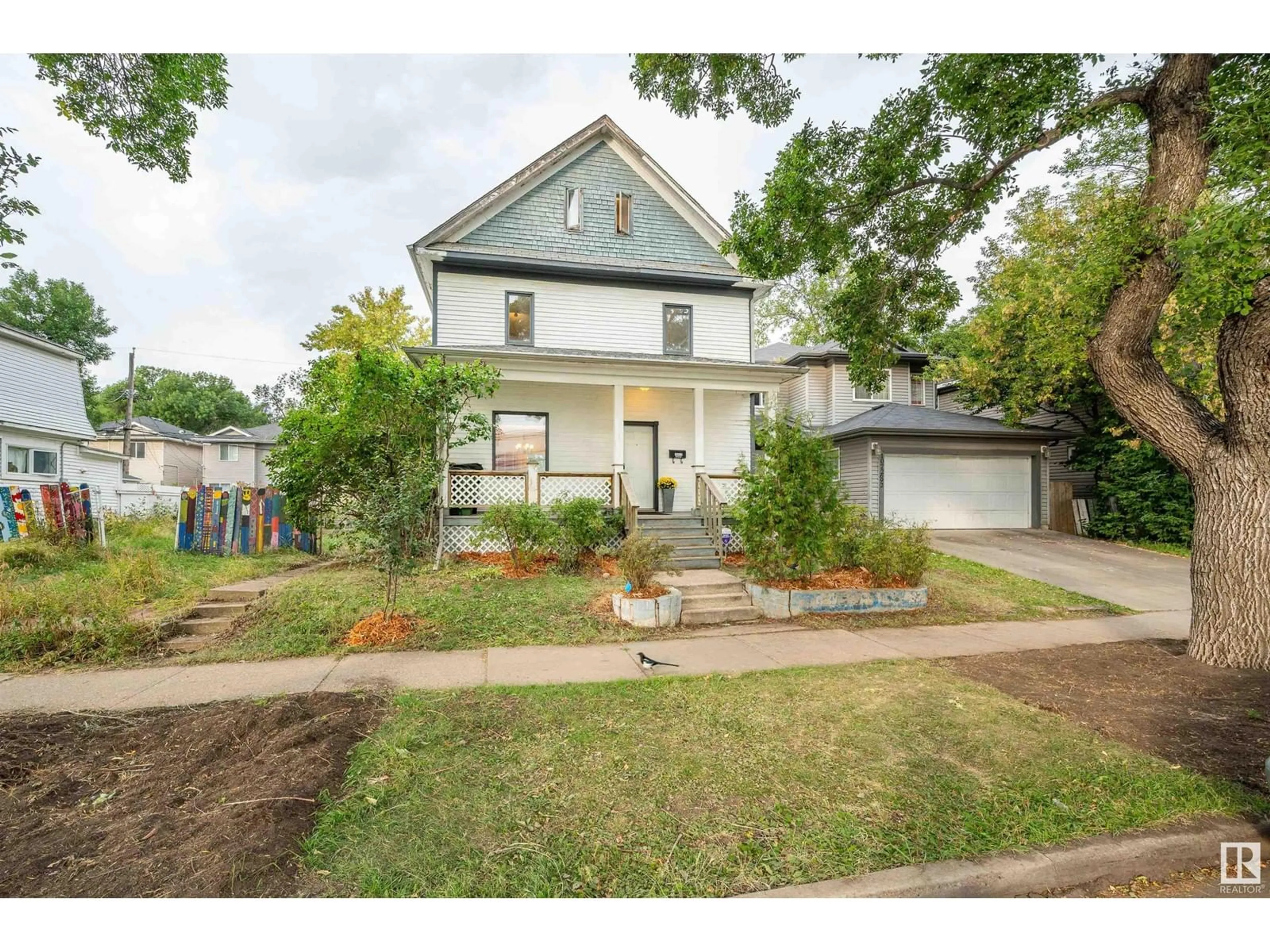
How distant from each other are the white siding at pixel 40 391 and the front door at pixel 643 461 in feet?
54.4

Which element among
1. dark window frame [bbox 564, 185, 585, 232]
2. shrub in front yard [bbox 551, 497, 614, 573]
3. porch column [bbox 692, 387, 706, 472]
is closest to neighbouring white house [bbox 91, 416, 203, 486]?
dark window frame [bbox 564, 185, 585, 232]

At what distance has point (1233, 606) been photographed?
480cm

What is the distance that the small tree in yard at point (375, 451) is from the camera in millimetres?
5879

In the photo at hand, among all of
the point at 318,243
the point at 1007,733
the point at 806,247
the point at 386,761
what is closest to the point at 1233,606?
the point at 1007,733

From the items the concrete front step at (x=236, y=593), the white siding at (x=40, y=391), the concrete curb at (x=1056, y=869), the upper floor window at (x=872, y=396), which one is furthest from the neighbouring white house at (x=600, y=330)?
the white siding at (x=40, y=391)

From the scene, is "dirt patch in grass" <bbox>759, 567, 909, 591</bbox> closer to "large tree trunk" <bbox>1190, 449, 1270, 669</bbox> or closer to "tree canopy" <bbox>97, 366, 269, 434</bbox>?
"large tree trunk" <bbox>1190, 449, 1270, 669</bbox>

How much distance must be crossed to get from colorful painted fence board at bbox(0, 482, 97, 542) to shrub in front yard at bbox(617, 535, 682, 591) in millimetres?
10924

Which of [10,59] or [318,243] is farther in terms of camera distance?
[318,243]

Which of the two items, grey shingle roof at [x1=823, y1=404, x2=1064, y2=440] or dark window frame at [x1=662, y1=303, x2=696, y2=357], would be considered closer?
dark window frame at [x1=662, y1=303, x2=696, y2=357]

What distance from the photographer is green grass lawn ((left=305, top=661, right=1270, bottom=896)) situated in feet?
7.11

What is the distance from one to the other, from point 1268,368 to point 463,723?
24.2ft

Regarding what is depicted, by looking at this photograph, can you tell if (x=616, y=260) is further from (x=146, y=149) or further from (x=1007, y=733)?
(x=1007, y=733)

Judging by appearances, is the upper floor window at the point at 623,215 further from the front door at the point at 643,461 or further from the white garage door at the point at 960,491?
the white garage door at the point at 960,491

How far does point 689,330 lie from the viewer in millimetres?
13781
